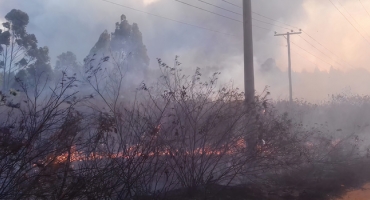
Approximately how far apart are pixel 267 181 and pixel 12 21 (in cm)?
1691

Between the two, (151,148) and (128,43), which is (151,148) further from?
(128,43)

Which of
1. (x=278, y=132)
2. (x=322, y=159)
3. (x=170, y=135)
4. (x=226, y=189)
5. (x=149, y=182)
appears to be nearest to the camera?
(x=149, y=182)

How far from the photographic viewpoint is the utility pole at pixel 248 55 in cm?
1253

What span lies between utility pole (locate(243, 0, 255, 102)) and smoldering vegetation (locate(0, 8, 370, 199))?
74 centimetres

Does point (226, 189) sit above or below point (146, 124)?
below

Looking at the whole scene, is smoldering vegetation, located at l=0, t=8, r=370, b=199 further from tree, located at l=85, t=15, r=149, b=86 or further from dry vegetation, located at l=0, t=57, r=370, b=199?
tree, located at l=85, t=15, r=149, b=86

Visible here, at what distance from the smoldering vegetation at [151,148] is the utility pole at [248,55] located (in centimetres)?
74

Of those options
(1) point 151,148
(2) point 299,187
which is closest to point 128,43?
(2) point 299,187

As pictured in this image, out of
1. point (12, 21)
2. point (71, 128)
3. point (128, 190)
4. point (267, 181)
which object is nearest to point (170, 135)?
point (128, 190)

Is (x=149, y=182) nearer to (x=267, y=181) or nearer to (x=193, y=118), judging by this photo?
(x=193, y=118)

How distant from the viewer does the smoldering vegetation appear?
6359 mm

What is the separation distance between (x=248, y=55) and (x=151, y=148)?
5.97m

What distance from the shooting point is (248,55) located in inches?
518

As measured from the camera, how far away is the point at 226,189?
10.3m
